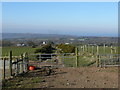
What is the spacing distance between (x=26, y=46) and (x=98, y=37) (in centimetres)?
1199

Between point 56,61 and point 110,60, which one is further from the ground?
point 110,60

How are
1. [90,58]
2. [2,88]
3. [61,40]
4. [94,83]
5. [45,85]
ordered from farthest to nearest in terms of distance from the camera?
[61,40] < [90,58] < [94,83] < [45,85] < [2,88]

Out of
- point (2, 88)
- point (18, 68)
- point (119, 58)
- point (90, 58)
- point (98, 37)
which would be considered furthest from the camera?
point (98, 37)

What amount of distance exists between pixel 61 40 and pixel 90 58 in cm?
1944

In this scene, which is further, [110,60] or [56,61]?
[56,61]

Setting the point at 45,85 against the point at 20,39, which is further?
the point at 20,39

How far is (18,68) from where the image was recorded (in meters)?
10.9

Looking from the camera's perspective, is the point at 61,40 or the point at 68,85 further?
the point at 61,40

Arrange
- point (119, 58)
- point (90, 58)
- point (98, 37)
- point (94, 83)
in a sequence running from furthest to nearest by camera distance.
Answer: point (98, 37), point (90, 58), point (119, 58), point (94, 83)

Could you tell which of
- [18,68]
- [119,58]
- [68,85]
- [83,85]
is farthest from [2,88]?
[119,58]

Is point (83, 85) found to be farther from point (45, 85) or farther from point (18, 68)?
point (18, 68)

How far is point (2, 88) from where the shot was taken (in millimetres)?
7145

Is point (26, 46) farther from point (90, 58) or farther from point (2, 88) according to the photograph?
→ point (2, 88)

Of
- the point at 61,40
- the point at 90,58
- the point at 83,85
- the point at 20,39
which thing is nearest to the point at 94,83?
the point at 83,85
